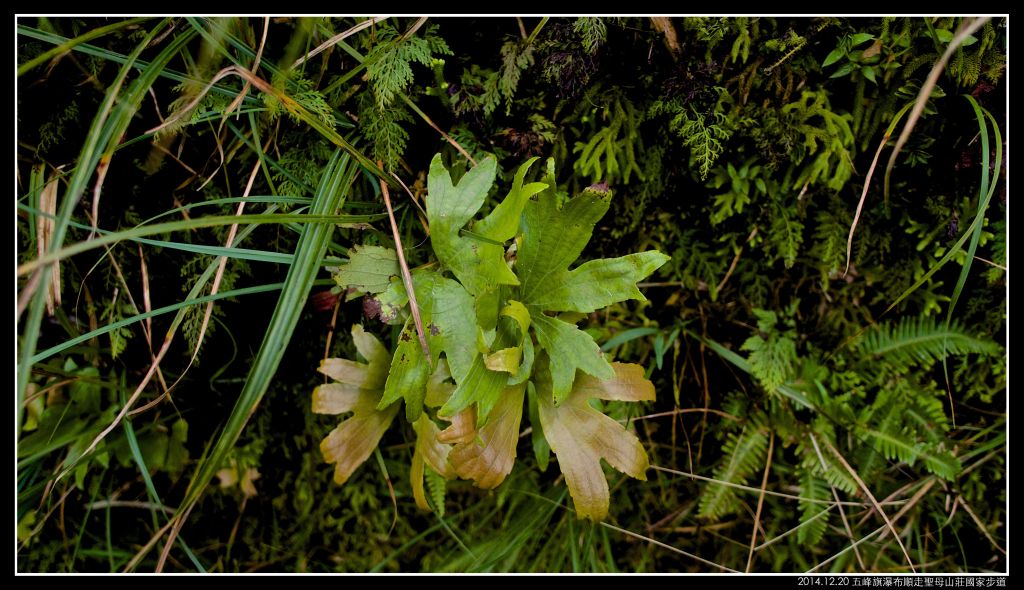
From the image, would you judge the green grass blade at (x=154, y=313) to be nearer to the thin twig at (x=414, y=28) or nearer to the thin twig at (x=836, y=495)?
the thin twig at (x=414, y=28)

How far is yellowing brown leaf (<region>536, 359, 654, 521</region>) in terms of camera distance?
1.73 metres

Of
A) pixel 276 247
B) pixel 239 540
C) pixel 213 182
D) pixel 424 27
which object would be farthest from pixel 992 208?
pixel 239 540

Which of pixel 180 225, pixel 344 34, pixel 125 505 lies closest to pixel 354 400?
pixel 180 225

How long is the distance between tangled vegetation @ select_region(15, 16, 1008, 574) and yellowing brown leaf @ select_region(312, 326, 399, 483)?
11 mm

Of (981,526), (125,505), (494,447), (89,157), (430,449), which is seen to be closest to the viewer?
(89,157)

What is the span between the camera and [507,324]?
1.68 metres

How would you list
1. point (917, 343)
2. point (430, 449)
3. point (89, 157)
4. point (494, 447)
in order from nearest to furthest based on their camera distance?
point (89, 157) → point (494, 447) → point (430, 449) → point (917, 343)

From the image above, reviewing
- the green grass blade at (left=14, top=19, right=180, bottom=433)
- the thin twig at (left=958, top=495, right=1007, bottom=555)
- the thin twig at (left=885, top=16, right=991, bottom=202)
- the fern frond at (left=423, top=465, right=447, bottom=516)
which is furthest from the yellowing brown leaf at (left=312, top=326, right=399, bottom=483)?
the thin twig at (left=958, top=495, right=1007, bottom=555)

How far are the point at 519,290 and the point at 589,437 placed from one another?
0.49 meters

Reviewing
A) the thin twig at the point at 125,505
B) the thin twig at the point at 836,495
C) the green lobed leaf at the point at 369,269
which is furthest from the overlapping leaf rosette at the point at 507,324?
the thin twig at the point at 125,505

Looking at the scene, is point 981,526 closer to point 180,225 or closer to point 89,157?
point 180,225

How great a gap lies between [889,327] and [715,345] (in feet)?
2.06

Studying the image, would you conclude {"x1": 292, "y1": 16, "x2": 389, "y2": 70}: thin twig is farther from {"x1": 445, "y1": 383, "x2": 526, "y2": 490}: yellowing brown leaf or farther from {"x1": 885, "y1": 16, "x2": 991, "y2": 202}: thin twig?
{"x1": 885, "y1": 16, "x2": 991, "y2": 202}: thin twig
